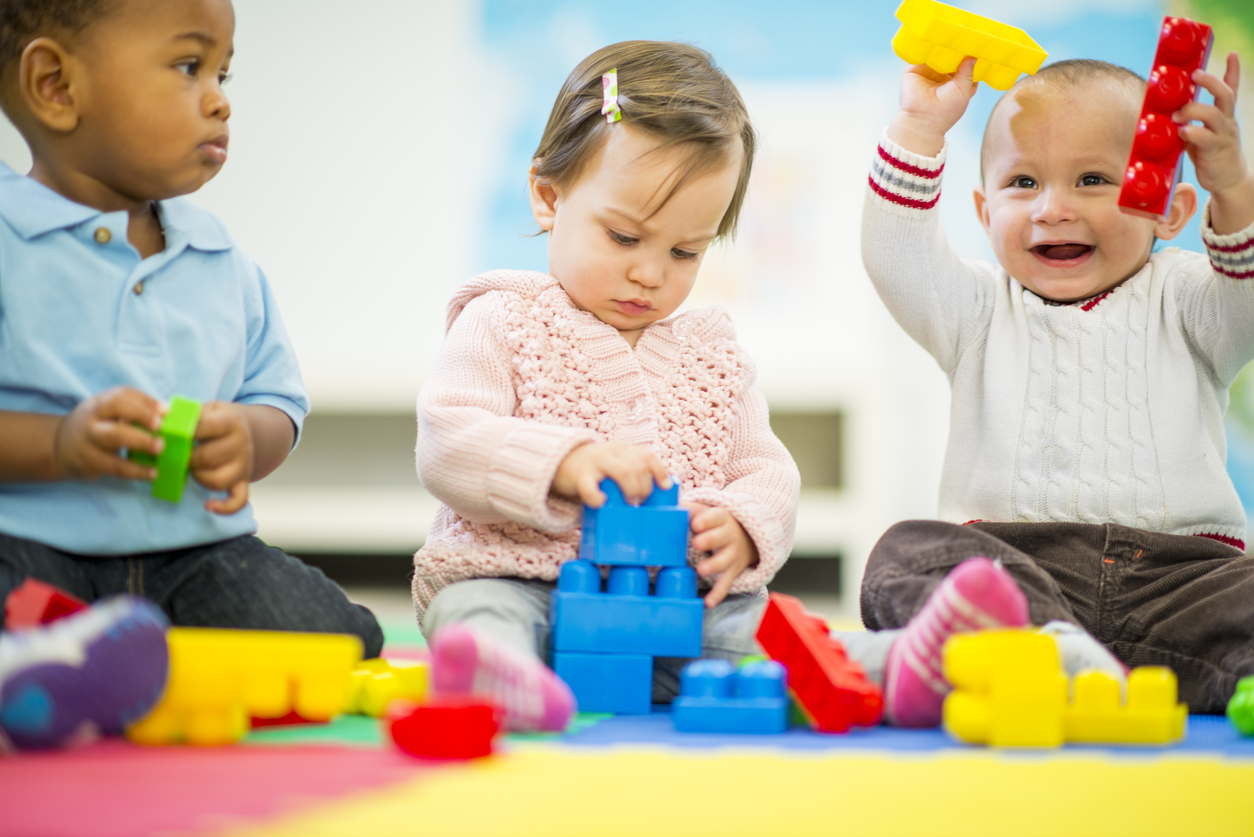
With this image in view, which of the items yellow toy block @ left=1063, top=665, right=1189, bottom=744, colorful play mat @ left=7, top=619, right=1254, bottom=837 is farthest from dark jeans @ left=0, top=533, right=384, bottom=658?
yellow toy block @ left=1063, top=665, right=1189, bottom=744

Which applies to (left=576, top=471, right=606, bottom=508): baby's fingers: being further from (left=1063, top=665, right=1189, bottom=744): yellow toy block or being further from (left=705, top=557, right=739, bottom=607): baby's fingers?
(left=1063, top=665, right=1189, bottom=744): yellow toy block

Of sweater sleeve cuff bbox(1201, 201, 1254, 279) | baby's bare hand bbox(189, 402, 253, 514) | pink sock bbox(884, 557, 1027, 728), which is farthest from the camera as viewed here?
sweater sleeve cuff bbox(1201, 201, 1254, 279)

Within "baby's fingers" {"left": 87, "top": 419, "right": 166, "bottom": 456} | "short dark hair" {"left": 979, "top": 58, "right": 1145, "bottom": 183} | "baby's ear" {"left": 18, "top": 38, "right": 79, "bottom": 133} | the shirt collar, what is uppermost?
"short dark hair" {"left": 979, "top": 58, "right": 1145, "bottom": 183}

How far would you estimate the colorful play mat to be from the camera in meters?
0.56

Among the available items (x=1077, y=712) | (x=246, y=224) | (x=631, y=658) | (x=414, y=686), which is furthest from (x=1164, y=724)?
(x=246, y=224)

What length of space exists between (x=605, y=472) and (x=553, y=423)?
7.1 inches

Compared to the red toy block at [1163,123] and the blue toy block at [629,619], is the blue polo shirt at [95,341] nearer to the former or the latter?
the blue toy block at [629,619]

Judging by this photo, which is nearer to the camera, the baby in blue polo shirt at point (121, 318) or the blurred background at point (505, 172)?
the baby in blue polo shirt at point (121, 318)

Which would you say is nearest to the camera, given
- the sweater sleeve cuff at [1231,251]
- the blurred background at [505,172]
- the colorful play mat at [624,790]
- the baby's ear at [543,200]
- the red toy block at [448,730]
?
the colorful play mat at [624,790]

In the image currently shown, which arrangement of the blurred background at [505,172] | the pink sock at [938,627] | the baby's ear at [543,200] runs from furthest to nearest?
the blurred background at [505,172]
the baby's ear at [543,200]
the pink sock at [938,627]

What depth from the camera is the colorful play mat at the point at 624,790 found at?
56cm

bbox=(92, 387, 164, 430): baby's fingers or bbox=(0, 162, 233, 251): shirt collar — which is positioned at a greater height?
bbox=(0, 162, 233, 251): shirt collar

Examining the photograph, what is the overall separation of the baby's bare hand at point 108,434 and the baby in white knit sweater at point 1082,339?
653 mm

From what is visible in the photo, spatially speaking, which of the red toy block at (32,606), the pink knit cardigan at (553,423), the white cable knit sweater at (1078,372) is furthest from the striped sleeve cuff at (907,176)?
the red toy block at (32,606)
